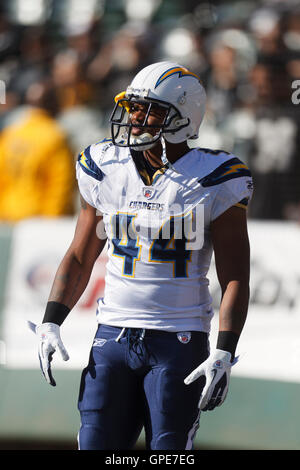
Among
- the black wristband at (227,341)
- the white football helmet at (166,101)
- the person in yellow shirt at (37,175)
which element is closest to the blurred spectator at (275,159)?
the person in yellow shirt at (37,175)

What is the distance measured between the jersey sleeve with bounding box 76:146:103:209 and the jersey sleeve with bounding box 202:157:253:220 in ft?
1.47

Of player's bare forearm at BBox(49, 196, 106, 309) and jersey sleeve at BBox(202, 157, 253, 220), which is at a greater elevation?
jersey sleeve at BBox(202, 157, 253, 220)

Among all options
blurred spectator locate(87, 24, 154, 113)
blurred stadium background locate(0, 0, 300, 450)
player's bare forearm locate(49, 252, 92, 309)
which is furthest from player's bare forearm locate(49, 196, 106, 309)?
blurred spectator locate(87, 24, 154, 113)

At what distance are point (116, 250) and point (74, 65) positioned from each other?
4903 millimetres

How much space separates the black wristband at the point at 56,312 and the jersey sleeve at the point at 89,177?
433 mm

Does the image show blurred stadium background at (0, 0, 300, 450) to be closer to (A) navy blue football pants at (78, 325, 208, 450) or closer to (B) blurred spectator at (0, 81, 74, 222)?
(B) blurred spectator at (0, 81, 74, 222)

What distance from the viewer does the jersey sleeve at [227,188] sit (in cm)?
315

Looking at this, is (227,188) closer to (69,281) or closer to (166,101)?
(166,101)

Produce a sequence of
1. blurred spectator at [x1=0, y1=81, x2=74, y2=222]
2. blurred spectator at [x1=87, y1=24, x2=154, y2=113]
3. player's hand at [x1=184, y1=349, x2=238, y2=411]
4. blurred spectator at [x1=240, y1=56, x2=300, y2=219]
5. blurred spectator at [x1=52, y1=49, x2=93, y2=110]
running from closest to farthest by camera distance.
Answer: player's hand at [x1=184, y1=349, x2=238, y2=411] < blurred spectator at [x1=0, y1=81, x2=74, y2=222] < blurred spectator at [x1=240, y1=56, x2=300, y2=219] < blurred spectator at [x1=52, y1=49, x2=93, y2=110] < blurred spectator at [x1=87, y1=24, x2=154, y2=113]

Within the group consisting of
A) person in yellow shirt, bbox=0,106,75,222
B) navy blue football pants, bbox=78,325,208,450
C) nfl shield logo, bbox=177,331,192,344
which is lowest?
navy blue football pants, bbox=78,325,208,450

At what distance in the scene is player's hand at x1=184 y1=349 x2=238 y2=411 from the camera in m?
3.03

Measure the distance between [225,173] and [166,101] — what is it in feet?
1.23

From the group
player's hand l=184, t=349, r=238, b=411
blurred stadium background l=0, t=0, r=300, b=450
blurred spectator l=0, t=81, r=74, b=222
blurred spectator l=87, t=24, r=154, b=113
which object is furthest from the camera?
blurred spectator l=87, t=24, r=154, b=113

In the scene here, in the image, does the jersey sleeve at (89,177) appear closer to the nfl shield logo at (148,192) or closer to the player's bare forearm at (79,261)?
the player's bare forearm at (79,261)
